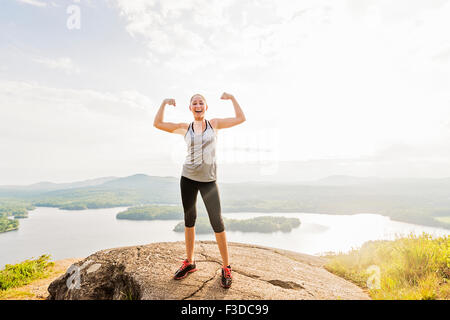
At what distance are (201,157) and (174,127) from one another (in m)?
0.63

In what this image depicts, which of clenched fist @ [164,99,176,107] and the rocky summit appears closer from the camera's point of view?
the rocky summit

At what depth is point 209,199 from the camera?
339 cm

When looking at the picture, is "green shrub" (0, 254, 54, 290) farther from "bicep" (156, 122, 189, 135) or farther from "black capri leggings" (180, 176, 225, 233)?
"bicep" (156, 122, 189, 135)

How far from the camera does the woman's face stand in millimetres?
3511

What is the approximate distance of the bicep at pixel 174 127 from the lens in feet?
11.7

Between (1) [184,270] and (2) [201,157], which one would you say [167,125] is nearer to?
(2) [201,157]

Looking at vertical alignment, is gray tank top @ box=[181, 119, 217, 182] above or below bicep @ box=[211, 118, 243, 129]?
below

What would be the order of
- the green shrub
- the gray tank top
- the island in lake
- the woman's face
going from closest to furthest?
1. the gray tank top
2. the woman's face
3. the green shrub
4. the island in lake

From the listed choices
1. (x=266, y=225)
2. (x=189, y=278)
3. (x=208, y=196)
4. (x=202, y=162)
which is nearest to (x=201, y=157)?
(x=202, y=162)

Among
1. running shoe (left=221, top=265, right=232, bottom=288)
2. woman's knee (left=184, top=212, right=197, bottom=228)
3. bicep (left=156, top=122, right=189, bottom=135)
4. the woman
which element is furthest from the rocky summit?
bicep (left=156, top=122, right=189, bottom=135)

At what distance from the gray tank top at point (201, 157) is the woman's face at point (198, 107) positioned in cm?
22

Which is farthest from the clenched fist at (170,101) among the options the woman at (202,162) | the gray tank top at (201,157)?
the gray tank top at (201,157)

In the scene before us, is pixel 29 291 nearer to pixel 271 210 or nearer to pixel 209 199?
pixel 209 199
